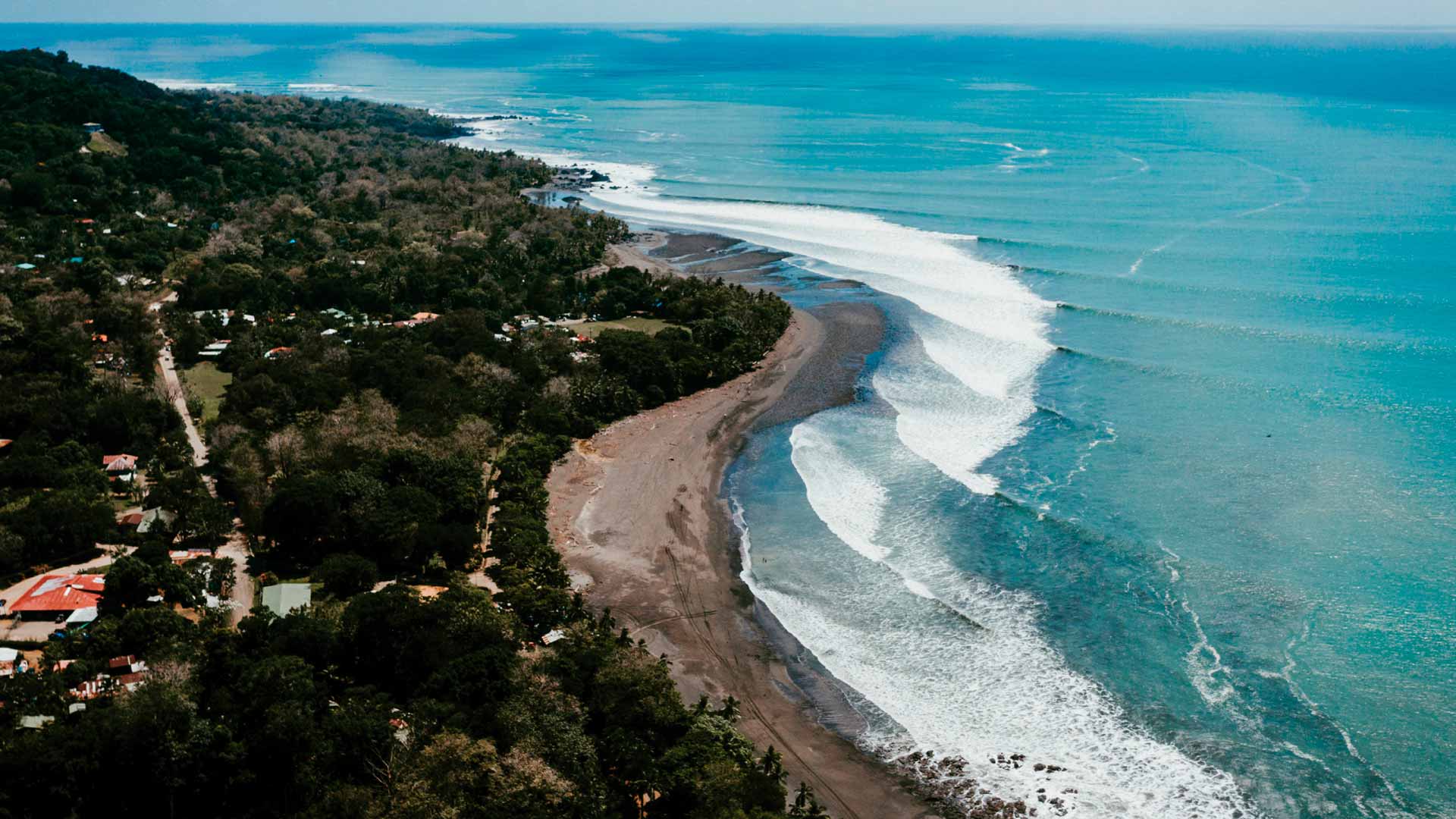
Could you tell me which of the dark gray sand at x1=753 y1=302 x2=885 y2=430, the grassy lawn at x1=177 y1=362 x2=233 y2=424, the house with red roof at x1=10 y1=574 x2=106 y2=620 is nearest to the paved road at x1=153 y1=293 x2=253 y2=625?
the grassy lawn at x1=177 y1=362 x2=233 y2=424

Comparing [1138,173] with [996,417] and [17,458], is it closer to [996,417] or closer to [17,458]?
[996,417]

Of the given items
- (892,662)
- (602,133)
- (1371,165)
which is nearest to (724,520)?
(892,662)

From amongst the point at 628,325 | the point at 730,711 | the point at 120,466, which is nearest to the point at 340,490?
the point at 120,466

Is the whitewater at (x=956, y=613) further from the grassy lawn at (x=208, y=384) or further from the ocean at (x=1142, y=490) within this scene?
the grassy lawn at (x=208, y=384)

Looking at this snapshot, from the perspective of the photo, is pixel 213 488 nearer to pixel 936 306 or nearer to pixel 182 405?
pixel 182 405

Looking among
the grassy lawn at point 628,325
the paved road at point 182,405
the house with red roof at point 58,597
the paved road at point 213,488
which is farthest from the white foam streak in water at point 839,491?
the house with red roof at point 58,597

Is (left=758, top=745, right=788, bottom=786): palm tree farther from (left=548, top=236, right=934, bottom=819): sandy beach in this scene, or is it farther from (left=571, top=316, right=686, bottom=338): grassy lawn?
(left=571, top=316, right=686, bottom=338): grassy lawn
